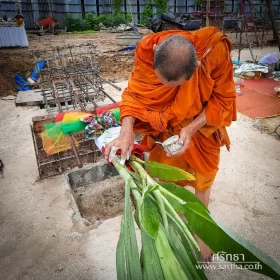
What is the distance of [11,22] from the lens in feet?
40.9

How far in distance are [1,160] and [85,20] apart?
58.4 ft

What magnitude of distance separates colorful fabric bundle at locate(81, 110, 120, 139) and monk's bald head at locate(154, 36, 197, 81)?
102 cm

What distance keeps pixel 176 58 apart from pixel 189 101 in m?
0.36

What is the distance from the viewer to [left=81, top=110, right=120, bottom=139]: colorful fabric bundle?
2.27 metres

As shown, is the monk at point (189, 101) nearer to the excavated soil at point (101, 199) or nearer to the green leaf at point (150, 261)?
the green leaf at point (150, 261)

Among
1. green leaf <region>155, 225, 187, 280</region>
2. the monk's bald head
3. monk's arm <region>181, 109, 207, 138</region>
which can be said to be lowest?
green leaf <region>155, 225, 187, 280</region>

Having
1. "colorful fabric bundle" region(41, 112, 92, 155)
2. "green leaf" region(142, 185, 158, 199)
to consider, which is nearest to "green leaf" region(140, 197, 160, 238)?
"green leaf" region(142, 185, 158, 199)

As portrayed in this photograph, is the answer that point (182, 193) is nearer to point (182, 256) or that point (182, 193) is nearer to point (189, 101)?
point (182, 256)

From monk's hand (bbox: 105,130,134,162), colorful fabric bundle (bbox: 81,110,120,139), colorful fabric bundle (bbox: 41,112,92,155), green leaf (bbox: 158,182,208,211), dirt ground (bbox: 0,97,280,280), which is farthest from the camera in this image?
colorful fabric bundle (bbox: 41,112,92,155)

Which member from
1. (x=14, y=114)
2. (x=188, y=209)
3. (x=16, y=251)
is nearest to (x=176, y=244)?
Answer: (x=188, y=209)

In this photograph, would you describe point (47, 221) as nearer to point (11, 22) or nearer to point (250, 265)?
point (250, 265)

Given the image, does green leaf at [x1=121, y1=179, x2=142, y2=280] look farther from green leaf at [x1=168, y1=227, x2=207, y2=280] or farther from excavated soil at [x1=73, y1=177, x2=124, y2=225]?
excavated soil at [x1=73, y1=177, x2=124, y2=225]

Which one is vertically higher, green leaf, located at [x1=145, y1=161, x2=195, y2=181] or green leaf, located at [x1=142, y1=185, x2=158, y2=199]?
green leaf, located at [x1=142, y1=185, x2=158, y2=199]

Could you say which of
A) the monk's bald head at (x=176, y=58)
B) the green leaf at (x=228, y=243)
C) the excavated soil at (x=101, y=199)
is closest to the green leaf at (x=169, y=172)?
the green leaf at (x=228, y=243)
